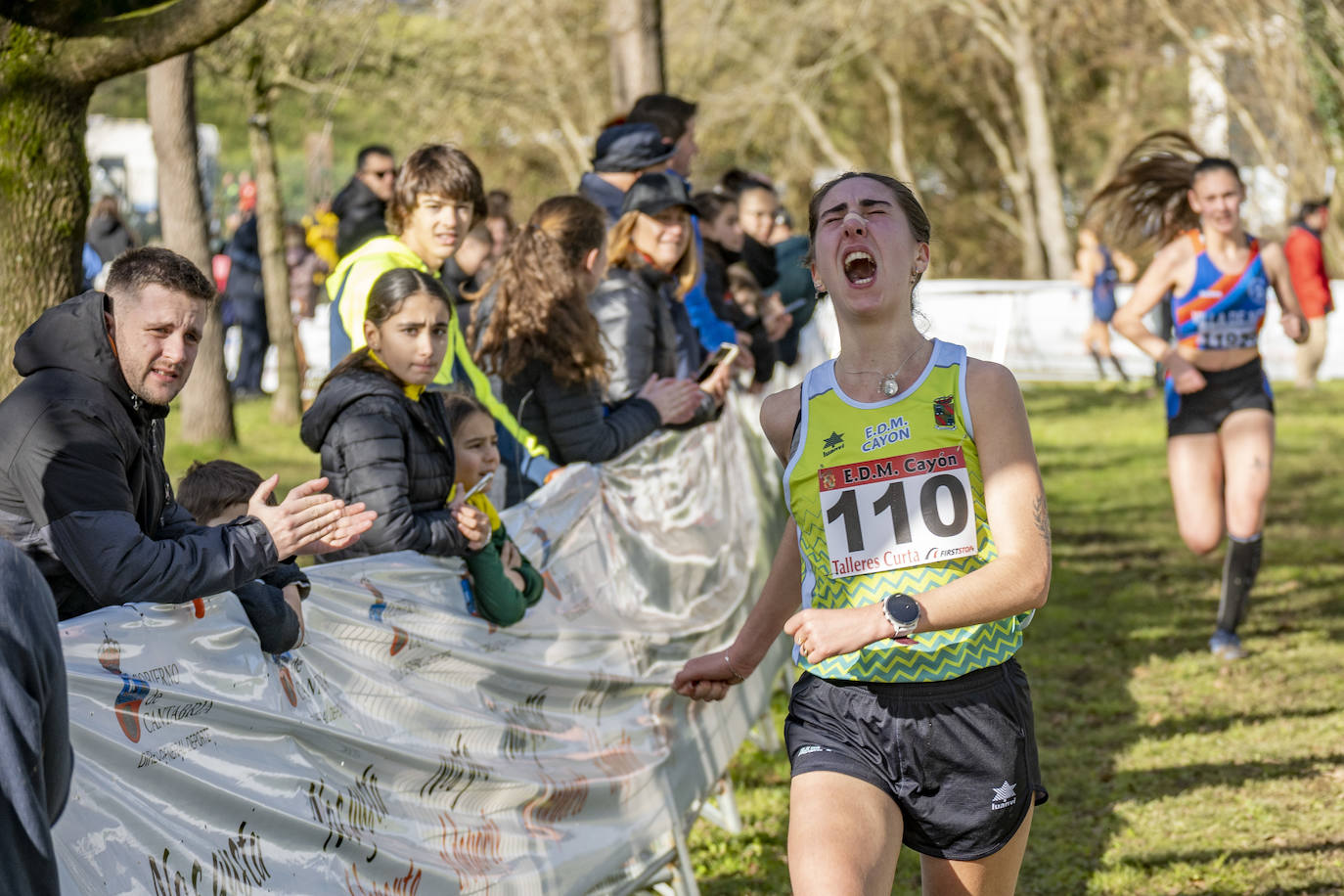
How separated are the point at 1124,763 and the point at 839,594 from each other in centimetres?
361

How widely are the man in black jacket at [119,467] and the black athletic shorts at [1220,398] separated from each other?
18.2 feet

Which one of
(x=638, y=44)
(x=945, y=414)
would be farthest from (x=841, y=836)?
(x=638, y=44)

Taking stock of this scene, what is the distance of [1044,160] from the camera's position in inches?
1316

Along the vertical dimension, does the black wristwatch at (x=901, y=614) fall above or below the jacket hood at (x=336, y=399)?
below

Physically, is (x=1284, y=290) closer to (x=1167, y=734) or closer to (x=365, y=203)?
(x=1167, y=734)

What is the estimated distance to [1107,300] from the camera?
68.5ft

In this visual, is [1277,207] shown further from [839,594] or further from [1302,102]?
[839,594]

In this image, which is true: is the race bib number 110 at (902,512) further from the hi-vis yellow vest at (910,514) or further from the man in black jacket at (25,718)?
the man in black jacket at (25,718)

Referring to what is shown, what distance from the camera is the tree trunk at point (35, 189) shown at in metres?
4.69

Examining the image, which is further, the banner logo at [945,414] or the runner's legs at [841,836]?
the banner logo at [945,414]

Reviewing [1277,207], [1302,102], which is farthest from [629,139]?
[1277,207]

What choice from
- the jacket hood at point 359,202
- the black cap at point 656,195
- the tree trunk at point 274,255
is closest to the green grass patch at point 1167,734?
the black cap at point 656,195

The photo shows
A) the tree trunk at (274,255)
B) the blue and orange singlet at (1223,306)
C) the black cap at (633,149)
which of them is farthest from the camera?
the tree trunk at (274,255)

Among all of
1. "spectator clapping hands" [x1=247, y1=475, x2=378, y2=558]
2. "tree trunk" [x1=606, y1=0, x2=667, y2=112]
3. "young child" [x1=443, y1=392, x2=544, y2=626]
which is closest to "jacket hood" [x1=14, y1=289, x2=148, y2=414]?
"spectator clapping hands" [x1=247, y1=475, x2=378, y2=558]
